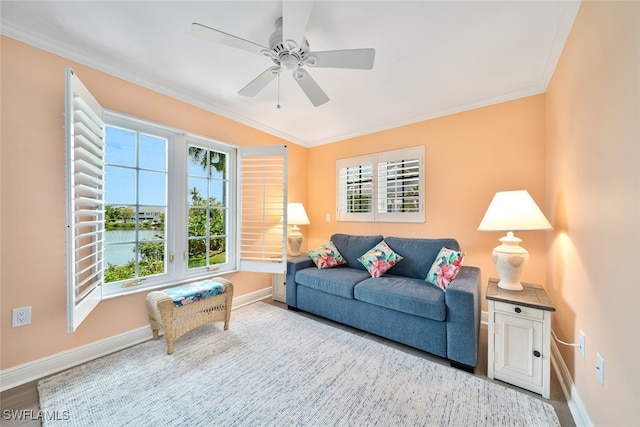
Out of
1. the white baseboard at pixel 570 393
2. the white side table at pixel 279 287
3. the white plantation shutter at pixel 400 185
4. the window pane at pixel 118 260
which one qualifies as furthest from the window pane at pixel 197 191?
the white baseboard at pixel 570 393

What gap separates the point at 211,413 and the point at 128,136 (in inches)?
97.9

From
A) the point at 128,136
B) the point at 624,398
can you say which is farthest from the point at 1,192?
the point at 624,398

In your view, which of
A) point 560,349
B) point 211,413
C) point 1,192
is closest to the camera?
point 211,413

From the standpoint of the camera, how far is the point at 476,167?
2709mm

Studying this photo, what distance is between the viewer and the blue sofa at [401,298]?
1881 mm

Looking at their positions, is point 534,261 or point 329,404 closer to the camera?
point 329,404

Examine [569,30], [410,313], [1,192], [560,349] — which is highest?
[569,30]

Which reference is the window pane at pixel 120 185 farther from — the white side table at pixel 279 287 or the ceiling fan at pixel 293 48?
the white side table at pixel 279 287

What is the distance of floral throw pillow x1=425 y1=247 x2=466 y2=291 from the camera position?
2180 mm

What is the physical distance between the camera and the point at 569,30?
1622mm

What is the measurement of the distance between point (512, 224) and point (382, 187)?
1.76 meters

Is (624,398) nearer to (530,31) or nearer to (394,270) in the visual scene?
(394,270)

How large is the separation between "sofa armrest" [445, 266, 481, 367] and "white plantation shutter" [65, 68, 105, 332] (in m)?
2.63

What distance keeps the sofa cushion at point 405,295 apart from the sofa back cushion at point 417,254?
4.9 inches
